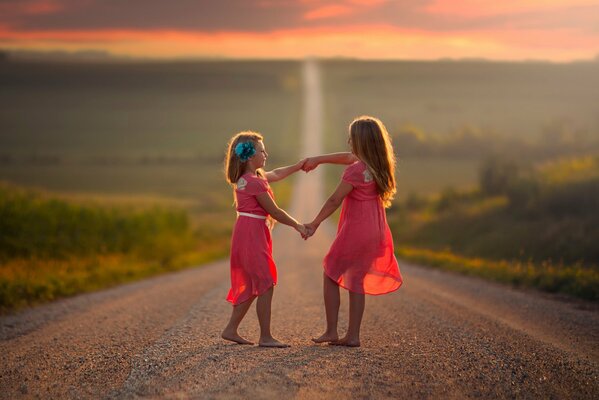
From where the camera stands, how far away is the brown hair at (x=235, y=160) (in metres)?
7.39

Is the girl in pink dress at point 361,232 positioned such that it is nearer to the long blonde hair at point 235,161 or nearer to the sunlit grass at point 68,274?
the long blonde hair at point 235,161

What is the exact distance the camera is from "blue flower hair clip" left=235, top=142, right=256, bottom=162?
733 cm

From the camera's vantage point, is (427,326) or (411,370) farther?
(427,326)

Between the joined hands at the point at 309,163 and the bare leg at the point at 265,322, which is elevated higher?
the joined hands at the point at 309,163

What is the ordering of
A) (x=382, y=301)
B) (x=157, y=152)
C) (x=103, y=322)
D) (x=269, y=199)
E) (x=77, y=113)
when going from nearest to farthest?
(x=269, y=199), (x=103, y=322), (x=382, y=301), (x=157, y=152), (x=77, y=113)

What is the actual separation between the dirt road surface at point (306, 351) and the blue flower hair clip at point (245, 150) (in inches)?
76.1

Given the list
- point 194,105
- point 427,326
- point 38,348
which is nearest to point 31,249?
point 38,348

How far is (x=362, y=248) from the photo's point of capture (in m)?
7.49

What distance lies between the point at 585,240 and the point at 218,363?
13.3m

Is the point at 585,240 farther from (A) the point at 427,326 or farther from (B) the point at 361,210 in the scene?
(B) the point at 361,210

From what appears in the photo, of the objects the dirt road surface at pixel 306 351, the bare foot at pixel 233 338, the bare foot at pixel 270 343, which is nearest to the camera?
the dirt road surface at pixel 306 351

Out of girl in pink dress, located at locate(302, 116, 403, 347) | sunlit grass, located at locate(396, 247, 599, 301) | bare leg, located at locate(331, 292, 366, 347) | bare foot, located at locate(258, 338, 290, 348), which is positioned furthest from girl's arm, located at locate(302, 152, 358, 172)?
sunlit grass, located at locate(396, 247, 599, 301)

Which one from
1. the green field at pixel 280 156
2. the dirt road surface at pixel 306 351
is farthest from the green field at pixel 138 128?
the dirt road surface at pixel 306 351

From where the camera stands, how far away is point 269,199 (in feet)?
24.2
